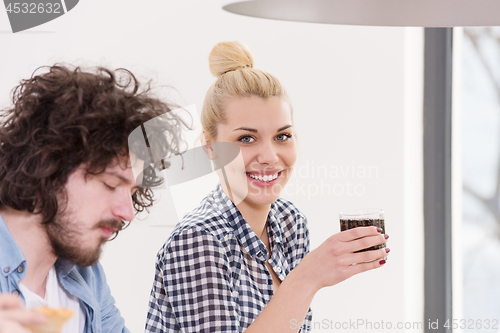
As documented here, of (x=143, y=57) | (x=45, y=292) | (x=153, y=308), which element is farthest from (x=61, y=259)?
(x=143, y=57)

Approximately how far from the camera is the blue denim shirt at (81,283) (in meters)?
0.90

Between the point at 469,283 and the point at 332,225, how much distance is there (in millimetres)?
804

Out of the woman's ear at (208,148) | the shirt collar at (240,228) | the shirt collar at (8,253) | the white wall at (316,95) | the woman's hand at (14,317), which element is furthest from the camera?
the white wall at (316,95)

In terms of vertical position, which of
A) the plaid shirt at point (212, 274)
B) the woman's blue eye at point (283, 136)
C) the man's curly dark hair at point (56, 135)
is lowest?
the plaid shirt at point (212, 274)

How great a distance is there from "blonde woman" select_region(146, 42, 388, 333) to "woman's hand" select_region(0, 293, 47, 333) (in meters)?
0.57

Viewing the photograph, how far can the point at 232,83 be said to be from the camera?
4.54 feet

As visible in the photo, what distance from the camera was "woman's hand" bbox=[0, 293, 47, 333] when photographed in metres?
0.58

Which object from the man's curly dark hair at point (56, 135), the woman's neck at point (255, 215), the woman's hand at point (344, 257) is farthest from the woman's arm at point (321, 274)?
the man's curly dark hair at point (56, 135)

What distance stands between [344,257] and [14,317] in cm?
69

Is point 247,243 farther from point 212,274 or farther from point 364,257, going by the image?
point 364,257

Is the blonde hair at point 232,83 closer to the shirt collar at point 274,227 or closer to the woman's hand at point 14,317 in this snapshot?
the shirt collar at point 274,227

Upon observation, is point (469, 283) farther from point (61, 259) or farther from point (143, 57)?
point (61, 259)

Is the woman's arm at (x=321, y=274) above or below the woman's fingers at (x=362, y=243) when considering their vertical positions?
below

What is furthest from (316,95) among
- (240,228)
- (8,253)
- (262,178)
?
(8,253)
